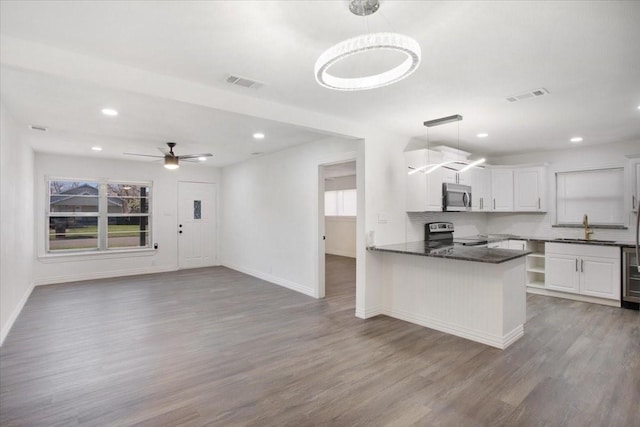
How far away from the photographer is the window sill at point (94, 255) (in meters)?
6.42

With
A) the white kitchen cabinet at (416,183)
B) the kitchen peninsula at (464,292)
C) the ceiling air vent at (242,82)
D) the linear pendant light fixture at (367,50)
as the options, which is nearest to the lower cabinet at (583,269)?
the kitchen peninsula at (464,292)

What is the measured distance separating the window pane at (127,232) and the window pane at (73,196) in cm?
50

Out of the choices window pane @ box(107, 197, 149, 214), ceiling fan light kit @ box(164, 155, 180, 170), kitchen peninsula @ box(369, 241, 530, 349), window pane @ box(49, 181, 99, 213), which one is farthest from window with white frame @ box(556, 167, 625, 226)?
window pane @ box(49, 181, 99, 213)

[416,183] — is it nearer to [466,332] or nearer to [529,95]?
[529,95]

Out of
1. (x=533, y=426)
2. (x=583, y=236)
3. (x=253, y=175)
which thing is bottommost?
(x=533, y=426)

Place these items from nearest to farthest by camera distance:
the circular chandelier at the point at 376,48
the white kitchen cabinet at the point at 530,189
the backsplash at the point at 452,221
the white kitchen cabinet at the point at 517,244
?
the circular chandelier at the point at 376,48
the backsplash at the point at 452,221
the white kitchen cabinet at the point at 517,244
the white kitchen cabinet at the point at 530,189

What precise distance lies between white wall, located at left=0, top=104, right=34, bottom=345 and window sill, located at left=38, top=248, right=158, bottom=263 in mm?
769

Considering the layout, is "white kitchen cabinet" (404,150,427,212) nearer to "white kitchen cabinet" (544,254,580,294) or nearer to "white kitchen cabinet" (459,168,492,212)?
"white kitchen cabinet" (459,168,492,212)

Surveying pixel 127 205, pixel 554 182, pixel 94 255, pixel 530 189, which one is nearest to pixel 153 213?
pixel 127 205

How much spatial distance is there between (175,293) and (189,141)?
2.59 metres

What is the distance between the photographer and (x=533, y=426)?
84.8 inches

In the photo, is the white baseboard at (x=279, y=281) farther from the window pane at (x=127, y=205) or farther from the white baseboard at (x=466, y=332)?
the window pane at (x=127, y=205)

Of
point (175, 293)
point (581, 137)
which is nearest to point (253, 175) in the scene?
point (175, 293)

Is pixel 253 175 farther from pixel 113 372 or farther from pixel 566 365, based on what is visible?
pixel 566 365
